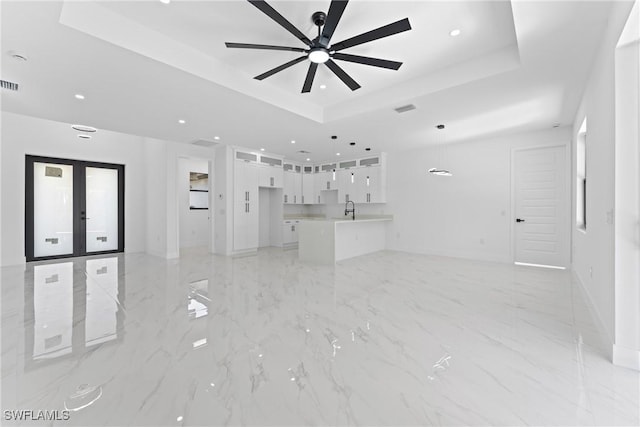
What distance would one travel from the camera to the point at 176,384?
1.69m

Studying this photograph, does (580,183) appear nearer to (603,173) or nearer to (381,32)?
(603,173)

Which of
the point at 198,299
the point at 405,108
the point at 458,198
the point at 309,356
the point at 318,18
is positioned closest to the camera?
the point at 309,356

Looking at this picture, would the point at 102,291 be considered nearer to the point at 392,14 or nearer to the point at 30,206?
the point at 30,206

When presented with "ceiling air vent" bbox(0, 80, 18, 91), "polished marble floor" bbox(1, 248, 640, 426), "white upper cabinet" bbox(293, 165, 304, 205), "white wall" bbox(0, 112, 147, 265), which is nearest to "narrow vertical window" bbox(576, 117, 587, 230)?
"polished marble floor" bbox(1, 248, 640, 426)

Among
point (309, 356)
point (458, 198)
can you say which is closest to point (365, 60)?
point (309, 356)

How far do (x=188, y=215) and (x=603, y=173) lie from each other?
360 inches

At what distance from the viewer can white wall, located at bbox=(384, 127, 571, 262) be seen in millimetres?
5797

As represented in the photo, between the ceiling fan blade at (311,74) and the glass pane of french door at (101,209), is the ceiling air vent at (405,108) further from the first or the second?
the glass pane of french door at (101,209)

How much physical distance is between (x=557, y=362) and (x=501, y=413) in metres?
0.92

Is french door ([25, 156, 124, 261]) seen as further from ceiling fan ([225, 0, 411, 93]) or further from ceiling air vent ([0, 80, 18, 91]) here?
ceiling fan ([225, 0, 411, 93])

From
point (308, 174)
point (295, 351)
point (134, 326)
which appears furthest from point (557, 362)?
point (308, 174)

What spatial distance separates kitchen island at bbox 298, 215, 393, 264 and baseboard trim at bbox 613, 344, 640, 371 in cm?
403

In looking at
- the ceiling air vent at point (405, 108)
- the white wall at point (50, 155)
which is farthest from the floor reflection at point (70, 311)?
the ceiling air vent at point (405, 108)

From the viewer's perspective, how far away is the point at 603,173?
2402 mm
